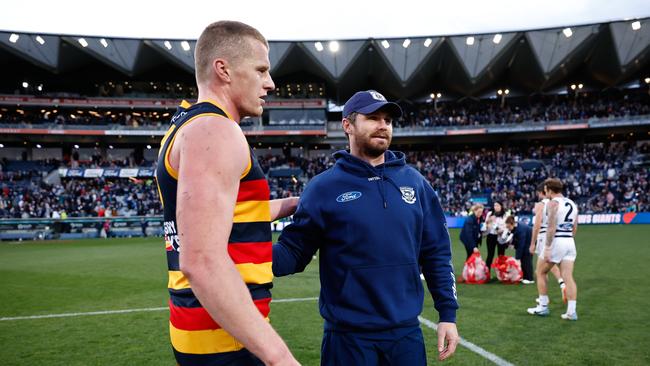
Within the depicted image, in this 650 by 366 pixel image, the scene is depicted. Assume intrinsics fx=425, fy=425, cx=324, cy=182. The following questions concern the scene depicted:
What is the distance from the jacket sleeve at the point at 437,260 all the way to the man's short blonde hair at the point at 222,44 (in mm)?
1646

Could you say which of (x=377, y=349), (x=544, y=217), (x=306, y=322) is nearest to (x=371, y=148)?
(x=377, y=349)

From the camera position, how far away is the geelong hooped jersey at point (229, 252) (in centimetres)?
157

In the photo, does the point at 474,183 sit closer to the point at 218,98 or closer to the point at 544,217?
the point at 544,217

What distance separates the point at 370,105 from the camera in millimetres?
2709

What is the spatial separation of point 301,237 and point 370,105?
94 centimetres

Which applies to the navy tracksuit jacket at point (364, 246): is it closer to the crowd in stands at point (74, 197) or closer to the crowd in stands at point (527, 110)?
the crowd in stands at point (74, 197)

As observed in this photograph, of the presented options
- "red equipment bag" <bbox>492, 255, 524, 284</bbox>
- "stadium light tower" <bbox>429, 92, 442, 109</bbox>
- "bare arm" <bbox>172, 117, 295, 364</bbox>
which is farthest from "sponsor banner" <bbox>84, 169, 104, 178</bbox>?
"bare arm" <bbox>172, 117, 295, 364</bbox>

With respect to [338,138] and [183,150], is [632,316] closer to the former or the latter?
[183,150]

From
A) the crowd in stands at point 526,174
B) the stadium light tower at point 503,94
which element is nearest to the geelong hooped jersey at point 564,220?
the crowd in stands at point 526,174

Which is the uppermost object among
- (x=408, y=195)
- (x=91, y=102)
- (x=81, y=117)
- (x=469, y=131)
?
(x=91, y=102)

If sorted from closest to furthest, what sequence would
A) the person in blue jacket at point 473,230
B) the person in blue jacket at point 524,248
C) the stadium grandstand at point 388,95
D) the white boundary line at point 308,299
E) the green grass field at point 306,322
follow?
the white boundary line at point 308,299, the green grass field at point 306,322, the person in blue jacket at point 524,248, the person in blue jacket at point 473,230, the stadium grandstand at point 388,95

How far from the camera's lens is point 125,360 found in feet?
17.0

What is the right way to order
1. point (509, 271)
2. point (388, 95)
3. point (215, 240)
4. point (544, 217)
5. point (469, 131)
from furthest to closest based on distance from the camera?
point (388, 95)
point (469, 131)
point (509, 271)
point (544, 217)
point (215, 240)

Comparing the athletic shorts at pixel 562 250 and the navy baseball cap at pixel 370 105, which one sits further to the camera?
the athletic shorts at pixel 562 250
